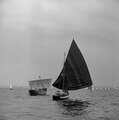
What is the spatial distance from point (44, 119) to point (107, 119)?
9.57 m

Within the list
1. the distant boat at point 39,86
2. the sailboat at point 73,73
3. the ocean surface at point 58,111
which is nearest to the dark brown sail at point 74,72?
the sailboat at point 73,73

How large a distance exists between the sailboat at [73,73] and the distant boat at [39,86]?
3946 centimetres

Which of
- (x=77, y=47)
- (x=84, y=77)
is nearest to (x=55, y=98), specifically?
(x=84, y=77)

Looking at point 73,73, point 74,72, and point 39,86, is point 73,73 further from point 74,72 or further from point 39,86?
point 39,86

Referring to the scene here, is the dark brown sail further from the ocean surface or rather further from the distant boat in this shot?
the distant boat

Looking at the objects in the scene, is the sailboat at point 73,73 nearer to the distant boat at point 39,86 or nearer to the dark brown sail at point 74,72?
the dark brown sail at point 74,72

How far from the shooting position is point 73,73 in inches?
3228

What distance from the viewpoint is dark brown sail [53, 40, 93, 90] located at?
81.4 metres

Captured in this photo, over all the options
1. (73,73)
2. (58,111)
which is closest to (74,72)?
(73,73)

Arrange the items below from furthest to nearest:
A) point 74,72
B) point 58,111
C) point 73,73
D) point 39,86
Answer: point 39,86, point 73,73, point 74,72, point 58,111

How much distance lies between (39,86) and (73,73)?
1887 inches

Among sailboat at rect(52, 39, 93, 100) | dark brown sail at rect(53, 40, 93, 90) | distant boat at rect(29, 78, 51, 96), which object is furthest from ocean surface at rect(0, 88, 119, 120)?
distant boat at rect(29, 78, 51, 96)

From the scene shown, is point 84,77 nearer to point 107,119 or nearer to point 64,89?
point 64,89

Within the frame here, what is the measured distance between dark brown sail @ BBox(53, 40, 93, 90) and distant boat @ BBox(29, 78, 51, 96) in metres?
39.5
